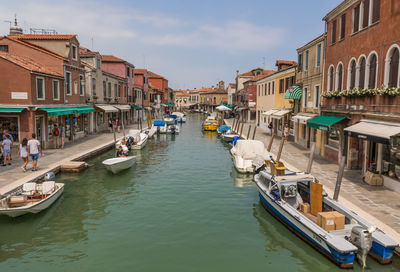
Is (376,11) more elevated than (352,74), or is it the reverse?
(376,11)

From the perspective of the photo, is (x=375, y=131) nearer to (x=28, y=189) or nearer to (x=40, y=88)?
(x=28, y=189)

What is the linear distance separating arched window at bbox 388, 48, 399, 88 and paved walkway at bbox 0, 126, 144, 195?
51.5 feet

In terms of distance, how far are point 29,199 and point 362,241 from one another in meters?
10.8

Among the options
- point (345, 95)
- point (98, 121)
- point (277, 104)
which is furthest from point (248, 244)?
point (98, 121)

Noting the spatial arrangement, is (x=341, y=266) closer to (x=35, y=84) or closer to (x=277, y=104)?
(x=35, y=84)

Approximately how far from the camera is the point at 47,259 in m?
8.35

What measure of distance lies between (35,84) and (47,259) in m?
15.0

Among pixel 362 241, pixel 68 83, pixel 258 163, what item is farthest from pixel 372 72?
pixel 68 83

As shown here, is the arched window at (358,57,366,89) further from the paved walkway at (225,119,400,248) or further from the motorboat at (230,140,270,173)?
the motorboat at (230,140,270,173)

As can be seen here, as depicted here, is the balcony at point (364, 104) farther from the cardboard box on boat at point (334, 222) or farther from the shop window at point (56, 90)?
the shop window at point (56, 90)

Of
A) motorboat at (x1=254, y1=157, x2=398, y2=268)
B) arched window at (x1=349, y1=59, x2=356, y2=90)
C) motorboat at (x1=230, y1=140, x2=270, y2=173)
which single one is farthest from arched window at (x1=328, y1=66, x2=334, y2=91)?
motorboat at (x1=254, y1=157, x2=398, y2=268)

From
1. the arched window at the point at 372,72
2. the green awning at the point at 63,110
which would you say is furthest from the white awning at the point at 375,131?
the green awning at the point at 63,110

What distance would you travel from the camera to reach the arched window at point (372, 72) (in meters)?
13.8

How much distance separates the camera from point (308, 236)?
28.9ft
